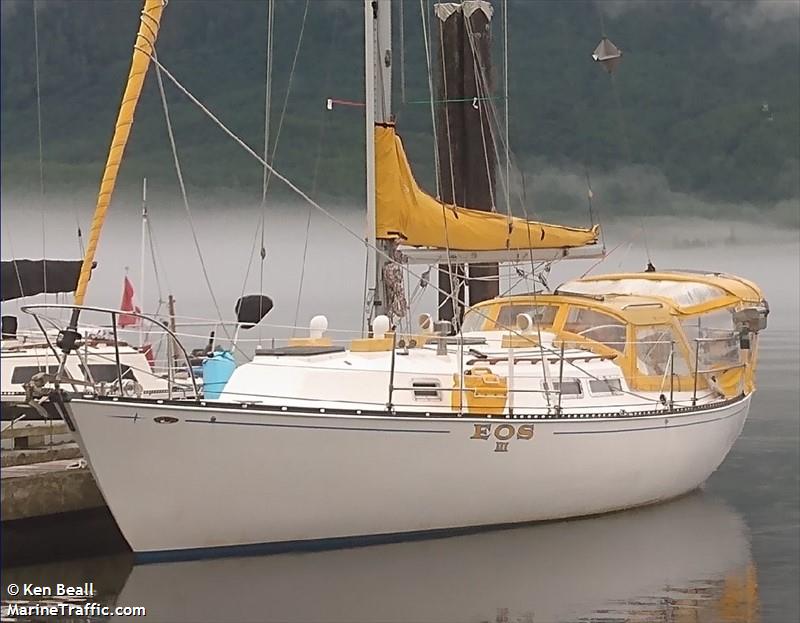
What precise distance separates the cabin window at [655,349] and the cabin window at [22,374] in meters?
6.86

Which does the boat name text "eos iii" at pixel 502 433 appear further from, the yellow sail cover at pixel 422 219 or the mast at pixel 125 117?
the mast at pixel 125 117

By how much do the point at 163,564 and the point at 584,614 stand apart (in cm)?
375

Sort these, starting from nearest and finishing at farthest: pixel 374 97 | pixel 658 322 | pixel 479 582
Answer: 1. pixel 479 582
2. pixel 374 97
3. pixel 658 322

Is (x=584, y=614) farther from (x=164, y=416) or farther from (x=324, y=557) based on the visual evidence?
(x=164, y=416)

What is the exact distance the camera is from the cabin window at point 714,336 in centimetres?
1505

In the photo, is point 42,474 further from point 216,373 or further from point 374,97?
point 374,97

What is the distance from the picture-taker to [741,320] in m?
15.4

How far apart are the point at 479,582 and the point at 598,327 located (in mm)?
4125

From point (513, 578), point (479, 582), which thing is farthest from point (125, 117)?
point (513, 578)

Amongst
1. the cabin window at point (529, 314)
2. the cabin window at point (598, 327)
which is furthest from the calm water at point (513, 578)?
the cabin window at point (529, 314)

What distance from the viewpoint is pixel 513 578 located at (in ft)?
36.2

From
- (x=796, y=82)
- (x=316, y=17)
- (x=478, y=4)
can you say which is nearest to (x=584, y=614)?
(x=478, y=4)

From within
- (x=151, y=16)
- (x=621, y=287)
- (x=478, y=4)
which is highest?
(x=478, y=4)

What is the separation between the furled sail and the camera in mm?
14367
